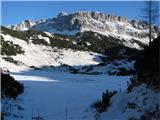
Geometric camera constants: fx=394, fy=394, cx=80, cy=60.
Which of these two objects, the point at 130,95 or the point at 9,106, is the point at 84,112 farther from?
the point at 9,106

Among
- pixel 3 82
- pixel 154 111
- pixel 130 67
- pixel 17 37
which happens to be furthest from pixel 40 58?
pixel 154 111

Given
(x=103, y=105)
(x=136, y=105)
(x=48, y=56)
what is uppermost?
(x=48, y=56)

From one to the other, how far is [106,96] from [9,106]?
4.40m

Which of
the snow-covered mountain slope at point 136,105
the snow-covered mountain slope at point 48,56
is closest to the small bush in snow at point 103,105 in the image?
the snow-covered mountain slope at point 136,105

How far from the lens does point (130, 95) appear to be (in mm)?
16125

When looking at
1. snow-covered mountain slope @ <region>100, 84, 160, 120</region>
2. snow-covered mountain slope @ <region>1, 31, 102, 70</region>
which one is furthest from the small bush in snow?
snow-covered mountain slope @ <region>1, 31, 102, 70</region>

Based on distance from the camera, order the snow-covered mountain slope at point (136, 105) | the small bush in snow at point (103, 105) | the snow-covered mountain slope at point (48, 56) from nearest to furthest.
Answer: the snow-covered mountain slope at point (136, 105) < the small bush in snow at point (103, 105) < the snow-covered mountain slope at point (48, 56)

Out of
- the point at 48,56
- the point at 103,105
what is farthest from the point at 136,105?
the point at 48,56

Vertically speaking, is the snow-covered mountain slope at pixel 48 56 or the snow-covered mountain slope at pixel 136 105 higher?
the snow-covered mountain slope at pixel 48 56

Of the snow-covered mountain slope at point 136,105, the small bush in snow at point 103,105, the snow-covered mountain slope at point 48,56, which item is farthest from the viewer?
the snow-covered mountain slope at point 48,56

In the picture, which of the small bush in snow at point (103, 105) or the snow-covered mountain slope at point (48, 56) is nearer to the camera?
the small bush in snow at point (103, 105)

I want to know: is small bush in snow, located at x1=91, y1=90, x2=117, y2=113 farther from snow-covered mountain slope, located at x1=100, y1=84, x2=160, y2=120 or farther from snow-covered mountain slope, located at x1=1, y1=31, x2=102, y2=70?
snow-covered mountain slope, located at x1=1, y1=31, x2=102, y2=70

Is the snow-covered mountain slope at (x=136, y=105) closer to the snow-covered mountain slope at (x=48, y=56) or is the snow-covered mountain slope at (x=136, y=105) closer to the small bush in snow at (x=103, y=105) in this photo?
the small bush in snow at (x=103, y=105)

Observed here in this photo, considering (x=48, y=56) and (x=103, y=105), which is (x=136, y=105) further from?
(x=48, y=56)
